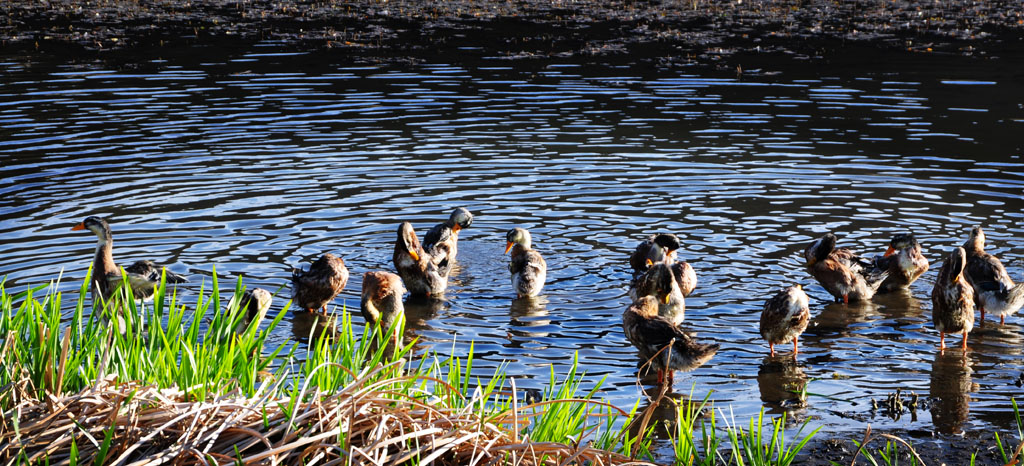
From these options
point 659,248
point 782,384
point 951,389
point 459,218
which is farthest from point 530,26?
point 951,389

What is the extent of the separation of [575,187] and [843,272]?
568cm

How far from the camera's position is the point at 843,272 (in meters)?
12.1

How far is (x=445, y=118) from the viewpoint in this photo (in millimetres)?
22312

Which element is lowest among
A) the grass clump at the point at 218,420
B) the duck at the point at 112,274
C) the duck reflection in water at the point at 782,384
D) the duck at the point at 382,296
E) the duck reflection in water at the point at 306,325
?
the duck reflection in water at the point at 306,325

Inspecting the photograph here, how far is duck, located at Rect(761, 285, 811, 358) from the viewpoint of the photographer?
10164 millimetres

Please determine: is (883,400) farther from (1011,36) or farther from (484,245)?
(1011,36)

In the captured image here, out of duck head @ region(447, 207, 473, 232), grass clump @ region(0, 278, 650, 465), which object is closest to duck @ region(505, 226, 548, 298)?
duck head @ region(447, 207, 473, 232)

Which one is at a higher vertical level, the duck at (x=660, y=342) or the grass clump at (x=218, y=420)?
the grass clump at (x=218, y=420)

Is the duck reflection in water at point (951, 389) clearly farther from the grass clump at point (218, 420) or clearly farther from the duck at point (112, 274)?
the duck at point (112, 274)

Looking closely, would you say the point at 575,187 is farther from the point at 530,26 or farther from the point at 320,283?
the point at 530,26

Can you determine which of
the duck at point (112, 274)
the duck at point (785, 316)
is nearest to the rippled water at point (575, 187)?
the duck at point (785, 316)

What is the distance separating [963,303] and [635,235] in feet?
16.2

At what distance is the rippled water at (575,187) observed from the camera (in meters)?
10.8

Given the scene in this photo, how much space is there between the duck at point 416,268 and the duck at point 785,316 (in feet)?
12.7
